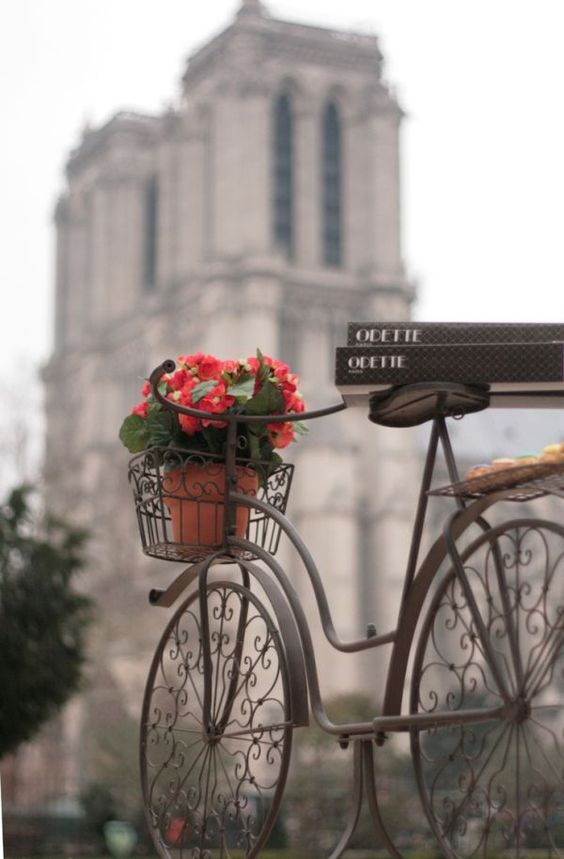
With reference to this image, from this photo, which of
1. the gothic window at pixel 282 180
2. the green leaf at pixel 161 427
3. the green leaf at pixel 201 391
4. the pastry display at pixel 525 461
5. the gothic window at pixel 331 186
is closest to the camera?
the pastry display at pixel 525 461

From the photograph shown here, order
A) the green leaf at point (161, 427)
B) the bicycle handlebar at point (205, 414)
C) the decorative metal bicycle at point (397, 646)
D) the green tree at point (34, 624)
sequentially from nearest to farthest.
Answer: the decorative metal bicycle at point (397, 646), the bicycle handlebar at point (205, 414), the green leaf at point (161, 427), the green tree at point (34, 624)

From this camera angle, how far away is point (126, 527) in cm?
3959

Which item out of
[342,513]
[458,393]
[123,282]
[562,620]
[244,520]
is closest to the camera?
[562,620]

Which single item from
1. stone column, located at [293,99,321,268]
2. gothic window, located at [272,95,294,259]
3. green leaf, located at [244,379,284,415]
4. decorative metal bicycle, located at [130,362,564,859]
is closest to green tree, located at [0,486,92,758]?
decorative metal bicycle, located at [130,362,564,859]

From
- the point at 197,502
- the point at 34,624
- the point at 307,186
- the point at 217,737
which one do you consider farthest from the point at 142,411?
the point at 307,186

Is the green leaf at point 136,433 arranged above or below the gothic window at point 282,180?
below

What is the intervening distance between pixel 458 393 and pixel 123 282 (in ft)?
189

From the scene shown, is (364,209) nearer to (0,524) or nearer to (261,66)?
(261,66)

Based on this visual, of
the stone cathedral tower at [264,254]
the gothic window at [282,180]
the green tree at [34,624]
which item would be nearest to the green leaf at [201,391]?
the green tree at [34,624]

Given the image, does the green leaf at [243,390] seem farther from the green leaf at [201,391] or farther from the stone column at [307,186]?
the stone column at [307,186]

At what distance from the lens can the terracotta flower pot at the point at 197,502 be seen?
407 centimetres

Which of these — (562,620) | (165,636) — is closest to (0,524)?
(165,636)

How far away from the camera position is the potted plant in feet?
13.2

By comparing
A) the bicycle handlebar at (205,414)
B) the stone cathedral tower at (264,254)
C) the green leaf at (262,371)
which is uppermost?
the stone cathedral tower at (264,254)
